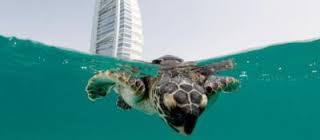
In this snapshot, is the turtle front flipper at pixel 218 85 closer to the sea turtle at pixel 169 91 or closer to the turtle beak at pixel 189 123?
the sea turtle at pixel 169 91

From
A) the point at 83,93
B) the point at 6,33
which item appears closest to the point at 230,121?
the point at 83,93

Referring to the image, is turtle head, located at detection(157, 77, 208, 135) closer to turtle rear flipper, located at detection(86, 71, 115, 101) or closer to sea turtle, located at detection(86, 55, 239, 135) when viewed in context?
sea turtle, located at detection(86, 55, 239, 135)

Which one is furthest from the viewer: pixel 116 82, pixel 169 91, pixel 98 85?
pixel 98 85

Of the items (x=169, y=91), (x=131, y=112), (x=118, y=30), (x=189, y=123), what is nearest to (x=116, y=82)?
(x=169, y=91)

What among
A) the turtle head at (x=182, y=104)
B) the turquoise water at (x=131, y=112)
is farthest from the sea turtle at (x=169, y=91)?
the turquoise water at (x=131, y=112)

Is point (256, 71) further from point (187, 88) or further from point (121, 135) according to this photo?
point (121, 135)

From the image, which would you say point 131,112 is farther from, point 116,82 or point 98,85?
point 116,82
